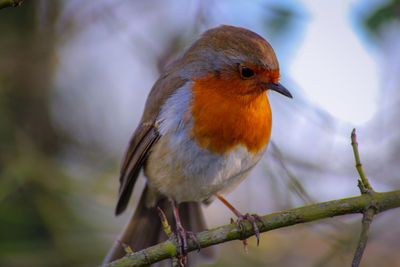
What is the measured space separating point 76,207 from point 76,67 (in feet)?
5.09

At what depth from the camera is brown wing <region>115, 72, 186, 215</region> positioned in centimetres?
347

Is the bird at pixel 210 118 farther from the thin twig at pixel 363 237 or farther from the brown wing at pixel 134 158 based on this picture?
the thin twig at pixel 363 237

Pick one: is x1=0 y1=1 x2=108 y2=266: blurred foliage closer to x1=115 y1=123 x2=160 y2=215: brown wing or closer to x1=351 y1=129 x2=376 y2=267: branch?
x1=115 y1=123 x2=160 y2=215: brown wing

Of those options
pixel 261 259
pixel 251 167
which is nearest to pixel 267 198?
pixel 261 259

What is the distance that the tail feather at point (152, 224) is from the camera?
401cm

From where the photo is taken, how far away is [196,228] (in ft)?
13.3

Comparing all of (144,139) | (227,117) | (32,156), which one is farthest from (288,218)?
(32,156)

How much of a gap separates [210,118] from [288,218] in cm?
93

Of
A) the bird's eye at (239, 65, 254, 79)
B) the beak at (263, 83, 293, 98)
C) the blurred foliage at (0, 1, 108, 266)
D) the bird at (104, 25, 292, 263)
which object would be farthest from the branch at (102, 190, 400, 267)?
the blurred foliage at (0, 1, 108, 266)

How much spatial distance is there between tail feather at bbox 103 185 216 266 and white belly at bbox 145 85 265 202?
0.58m

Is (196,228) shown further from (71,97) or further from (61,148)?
(71,97)

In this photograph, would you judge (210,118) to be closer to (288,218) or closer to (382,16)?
(288,218)

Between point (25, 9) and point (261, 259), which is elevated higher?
point (25, 9)

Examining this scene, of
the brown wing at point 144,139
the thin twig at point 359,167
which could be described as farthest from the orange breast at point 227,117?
the thin twig at point 359,167
